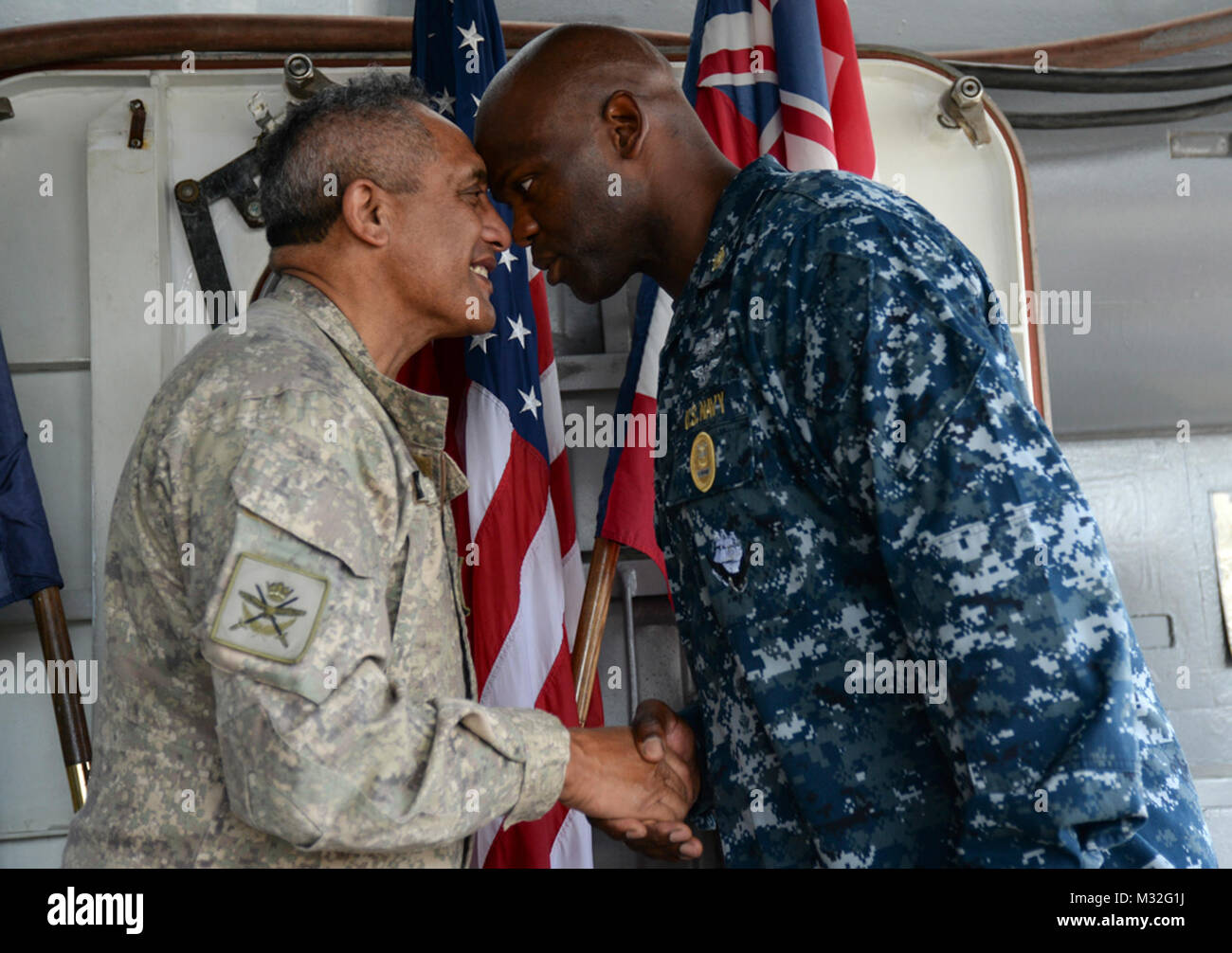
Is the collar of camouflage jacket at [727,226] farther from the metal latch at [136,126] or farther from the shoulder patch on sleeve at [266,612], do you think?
the metal latch at [136,126]

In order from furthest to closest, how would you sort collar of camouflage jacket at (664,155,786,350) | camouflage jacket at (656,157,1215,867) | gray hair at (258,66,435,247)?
gray hair at (258,66,435,247) → collar of camouflage jacket at (664,155,786,350) → camouflage jacket at (656,157,1215,867)

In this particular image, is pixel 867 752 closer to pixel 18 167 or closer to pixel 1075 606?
pixel 1075 606

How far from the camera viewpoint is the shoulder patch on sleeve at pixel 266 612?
3.97 feet

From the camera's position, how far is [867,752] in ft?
4.14

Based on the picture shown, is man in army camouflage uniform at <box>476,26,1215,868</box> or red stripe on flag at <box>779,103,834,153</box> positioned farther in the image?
red stripe on flag at <box>779,103,834,153</box>

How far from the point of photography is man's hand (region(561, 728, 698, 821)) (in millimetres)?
1597

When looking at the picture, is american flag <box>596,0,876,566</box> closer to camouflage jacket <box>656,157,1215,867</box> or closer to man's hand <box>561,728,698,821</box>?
man's hand <box>561,728,698,821</box>

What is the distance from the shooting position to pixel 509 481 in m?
2.59

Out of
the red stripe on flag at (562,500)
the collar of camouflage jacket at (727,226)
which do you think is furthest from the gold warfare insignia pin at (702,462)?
the red stripe on flag at (562,500)

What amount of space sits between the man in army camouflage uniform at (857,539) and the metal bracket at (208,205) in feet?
4.54

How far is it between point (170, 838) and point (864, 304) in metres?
1.09

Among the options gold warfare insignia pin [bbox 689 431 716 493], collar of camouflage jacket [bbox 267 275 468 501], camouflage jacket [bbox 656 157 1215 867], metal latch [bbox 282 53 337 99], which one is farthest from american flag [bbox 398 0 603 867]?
gold warfare insignia pin [bbox 689 431 716 493]

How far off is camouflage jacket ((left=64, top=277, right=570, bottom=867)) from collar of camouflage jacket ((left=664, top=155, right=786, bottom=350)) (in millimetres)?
415

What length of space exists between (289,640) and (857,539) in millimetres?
651
